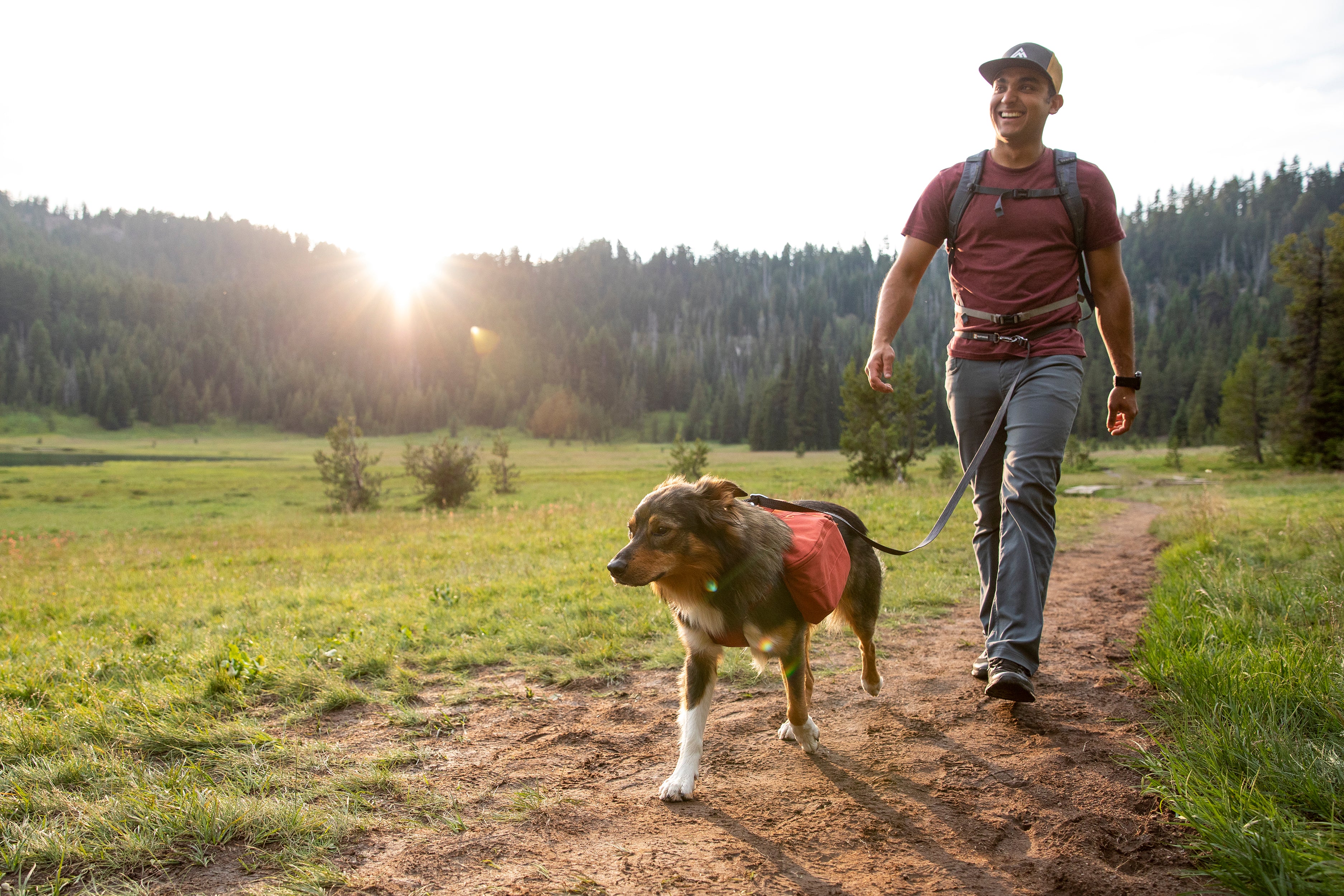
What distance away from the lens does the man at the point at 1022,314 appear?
12.7ft

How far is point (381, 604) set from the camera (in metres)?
7.96

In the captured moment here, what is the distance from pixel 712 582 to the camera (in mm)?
3562

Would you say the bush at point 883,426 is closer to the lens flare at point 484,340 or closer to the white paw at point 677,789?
the white paw at point 677,789

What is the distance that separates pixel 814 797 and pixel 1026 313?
2872 mm

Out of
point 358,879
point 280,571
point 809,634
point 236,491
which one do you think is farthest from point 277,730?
point 236,491

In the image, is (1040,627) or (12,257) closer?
(1040,627)

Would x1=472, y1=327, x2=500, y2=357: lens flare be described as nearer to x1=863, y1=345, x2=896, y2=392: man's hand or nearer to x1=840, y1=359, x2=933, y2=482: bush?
x1=840, y1=359, x2=933, y2=482: bush

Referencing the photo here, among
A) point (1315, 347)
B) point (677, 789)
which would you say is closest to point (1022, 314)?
point (677, 789)

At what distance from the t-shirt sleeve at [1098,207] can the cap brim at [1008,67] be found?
54cm

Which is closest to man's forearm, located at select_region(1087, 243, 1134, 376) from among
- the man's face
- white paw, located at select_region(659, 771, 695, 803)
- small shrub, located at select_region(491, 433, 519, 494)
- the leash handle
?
the leash handle

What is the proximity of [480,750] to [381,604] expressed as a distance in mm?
4626

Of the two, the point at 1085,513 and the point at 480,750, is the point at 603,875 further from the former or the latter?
the point at 1085,513

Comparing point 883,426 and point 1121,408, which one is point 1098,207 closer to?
point 1121,408

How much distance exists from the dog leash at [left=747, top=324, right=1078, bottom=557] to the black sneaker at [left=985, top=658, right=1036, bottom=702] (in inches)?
29.3
